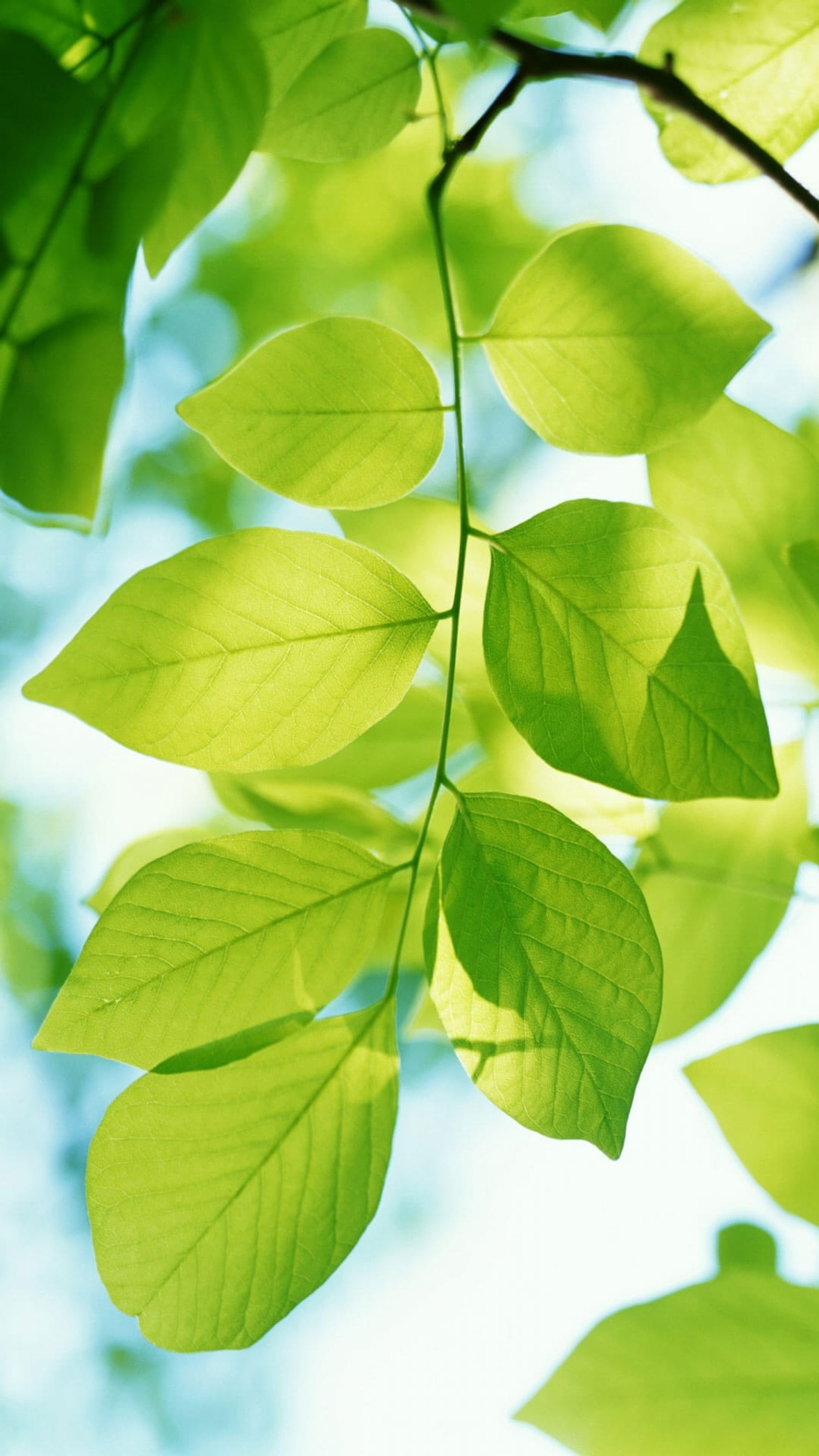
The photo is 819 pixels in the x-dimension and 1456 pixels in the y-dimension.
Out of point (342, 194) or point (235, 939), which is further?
point (342, 194)

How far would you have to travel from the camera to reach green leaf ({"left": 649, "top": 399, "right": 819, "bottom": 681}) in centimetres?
50

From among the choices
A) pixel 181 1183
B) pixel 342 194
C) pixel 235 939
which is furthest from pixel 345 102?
pixel 342 194

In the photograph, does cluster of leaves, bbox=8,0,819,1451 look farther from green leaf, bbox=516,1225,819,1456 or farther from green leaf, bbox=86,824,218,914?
green leaf, bbox=86,824,218,914

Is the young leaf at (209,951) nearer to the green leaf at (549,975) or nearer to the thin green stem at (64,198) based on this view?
the green leaf at (549,975)

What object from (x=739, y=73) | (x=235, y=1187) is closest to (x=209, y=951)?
(x=235, y=1187)

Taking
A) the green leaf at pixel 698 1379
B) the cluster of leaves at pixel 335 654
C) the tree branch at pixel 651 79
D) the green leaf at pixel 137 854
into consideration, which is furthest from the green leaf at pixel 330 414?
the green leaf at pixel 698 1379

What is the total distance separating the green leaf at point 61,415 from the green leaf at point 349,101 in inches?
7.5

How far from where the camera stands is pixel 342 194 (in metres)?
2.31

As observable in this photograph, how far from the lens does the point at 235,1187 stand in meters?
0.42

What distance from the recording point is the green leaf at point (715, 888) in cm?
55

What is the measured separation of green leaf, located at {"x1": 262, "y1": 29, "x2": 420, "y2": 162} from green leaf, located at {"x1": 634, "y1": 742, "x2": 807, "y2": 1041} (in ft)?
1.26

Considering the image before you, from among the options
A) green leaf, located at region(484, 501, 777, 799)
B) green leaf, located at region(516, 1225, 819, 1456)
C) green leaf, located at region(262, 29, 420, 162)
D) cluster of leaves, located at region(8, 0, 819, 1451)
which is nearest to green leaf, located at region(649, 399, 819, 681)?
cluster of leaves, located at region(8, 0, 819, 1451)

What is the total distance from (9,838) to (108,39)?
8.34 feet

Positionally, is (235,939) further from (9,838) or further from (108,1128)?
(9,838)
